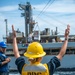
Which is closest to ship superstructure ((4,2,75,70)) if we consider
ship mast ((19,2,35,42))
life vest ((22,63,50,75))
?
ship mast ((19,2,35,42))

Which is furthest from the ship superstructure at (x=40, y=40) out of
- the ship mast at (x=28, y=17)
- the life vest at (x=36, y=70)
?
the life vest at (x=36, y=70)

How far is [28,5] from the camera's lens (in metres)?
32.1

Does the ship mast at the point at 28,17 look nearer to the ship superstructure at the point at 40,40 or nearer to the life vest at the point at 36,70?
the ship superstructure at the point at 40,40

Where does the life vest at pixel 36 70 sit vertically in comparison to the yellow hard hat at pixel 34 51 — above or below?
below

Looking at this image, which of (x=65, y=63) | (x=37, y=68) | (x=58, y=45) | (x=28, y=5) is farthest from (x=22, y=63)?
(x=28, y=5)

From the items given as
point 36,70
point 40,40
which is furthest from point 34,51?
point 40,40

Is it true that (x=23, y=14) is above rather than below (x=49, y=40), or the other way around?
above

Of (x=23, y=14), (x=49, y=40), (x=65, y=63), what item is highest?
(x=23, y=14)

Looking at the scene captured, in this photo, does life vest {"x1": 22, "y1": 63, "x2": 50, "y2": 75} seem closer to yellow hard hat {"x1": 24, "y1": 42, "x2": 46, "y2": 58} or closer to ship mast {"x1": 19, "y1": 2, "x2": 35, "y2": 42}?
yellow hard hat {"x1": 24, "y1": 42, "x2": 46, "y2": 58}

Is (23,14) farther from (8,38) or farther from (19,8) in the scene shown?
(8,38)

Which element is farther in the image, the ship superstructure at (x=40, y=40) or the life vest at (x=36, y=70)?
the ship superstructure at (x=40, y=40)

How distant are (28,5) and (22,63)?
29514 mm

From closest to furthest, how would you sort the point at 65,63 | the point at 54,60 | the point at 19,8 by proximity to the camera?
the point at 54,60 < the point at 65,63 < the point at 19,8

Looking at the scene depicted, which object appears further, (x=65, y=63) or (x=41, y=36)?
(x=41, y=36)
